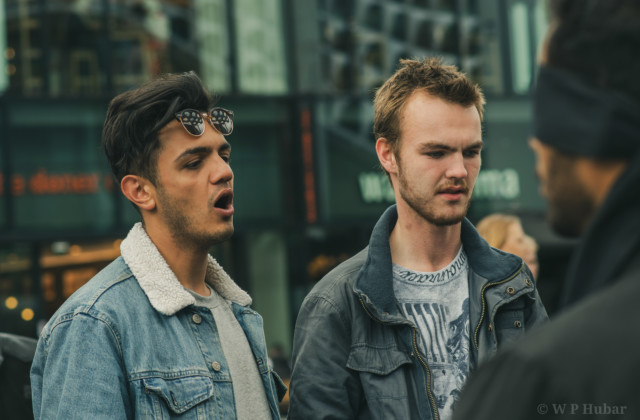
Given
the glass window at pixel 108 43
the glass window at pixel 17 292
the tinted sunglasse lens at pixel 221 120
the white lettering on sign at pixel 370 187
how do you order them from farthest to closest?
the white lettering on sign at pixel 370 187 < the glass window at pixel 108 43 < the glass window at pixel 17 292 < the tinted sunglasse lens at pixel 221 120

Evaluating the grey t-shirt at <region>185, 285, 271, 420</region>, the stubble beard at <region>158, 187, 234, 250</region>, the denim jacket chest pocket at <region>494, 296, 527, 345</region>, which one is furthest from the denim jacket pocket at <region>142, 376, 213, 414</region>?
the denim jacket chest pocket at <region>494, 296, 527, 345</region>

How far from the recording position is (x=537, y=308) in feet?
10.5

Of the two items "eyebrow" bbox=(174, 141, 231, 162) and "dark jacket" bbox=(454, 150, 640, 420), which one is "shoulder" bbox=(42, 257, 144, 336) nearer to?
"eyebrow" bbox=(174, 141, 231, 162)

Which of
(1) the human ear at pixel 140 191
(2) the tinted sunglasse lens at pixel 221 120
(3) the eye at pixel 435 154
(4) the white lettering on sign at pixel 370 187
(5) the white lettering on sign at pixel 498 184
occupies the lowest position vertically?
(5) the white lettering on sign at pixel 498 184

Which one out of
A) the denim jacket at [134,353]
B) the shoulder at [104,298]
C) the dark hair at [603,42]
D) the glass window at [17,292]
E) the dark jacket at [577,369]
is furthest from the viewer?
the glass window at [17,292]

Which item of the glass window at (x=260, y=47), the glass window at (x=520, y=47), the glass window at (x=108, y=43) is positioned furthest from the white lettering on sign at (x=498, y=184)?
the glass window at (x=108, y=43)

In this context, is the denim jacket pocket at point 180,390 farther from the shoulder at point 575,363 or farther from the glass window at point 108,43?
the glass window at point 108,43

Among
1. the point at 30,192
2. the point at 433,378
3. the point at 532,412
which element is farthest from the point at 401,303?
the point at 30,192

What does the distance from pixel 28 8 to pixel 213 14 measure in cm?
272

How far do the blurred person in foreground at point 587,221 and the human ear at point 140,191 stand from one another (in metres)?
1.65

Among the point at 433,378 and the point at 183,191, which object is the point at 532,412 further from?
the point at 183,191

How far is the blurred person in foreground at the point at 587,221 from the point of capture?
1.22 metres

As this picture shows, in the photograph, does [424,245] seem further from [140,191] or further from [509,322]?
[140,191]

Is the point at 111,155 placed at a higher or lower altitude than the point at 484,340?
higher
